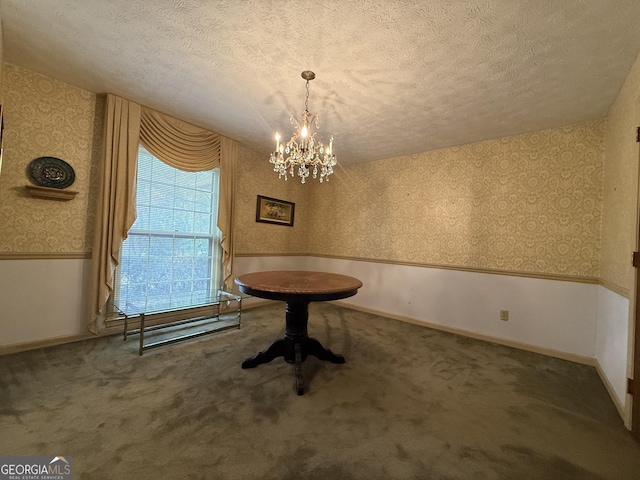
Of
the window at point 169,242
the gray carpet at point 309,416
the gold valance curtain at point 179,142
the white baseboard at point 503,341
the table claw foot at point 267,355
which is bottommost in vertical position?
the gray carpet at point 309,416

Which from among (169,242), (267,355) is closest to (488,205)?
(267,355)

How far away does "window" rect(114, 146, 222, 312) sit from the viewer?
2.79 meters

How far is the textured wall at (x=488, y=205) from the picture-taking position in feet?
8.45

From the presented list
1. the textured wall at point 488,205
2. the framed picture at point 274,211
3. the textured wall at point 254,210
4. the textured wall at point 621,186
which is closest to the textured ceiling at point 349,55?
the textured wall at point 621,186

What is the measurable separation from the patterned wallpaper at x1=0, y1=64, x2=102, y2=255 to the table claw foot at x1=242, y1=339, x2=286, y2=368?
1988mm

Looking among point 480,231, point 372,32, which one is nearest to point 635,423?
point 480,231

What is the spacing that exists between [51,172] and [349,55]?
2729 mm

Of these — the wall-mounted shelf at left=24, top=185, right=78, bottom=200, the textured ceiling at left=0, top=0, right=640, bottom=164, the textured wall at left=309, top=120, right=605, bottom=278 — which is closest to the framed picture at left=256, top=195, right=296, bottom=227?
the textured wall at left=309, top=120, right=605, bottom=278

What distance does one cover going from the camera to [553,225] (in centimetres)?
270

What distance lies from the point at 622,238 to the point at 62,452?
3.57 metres

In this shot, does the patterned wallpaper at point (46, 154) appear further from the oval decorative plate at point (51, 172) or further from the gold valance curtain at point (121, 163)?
the gold valance curtain at point (121, 163)

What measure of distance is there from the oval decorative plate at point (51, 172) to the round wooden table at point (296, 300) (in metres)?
1.89

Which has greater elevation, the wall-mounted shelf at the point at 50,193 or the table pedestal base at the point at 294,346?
the wall-mounted shelf at the point at 50,193

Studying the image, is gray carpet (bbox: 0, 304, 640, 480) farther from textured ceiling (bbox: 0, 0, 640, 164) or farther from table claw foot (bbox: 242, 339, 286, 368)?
textured ceiling (bbox: 0, 0, 640, 164)
